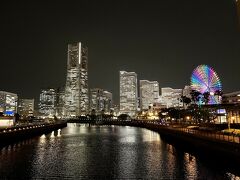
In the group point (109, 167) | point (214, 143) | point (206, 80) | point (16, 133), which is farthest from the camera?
point (206, 80)

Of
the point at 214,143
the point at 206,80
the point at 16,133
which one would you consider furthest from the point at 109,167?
the point at 206,80

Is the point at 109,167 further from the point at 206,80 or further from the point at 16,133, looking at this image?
the point at 206,80

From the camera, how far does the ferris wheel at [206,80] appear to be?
98250 mm

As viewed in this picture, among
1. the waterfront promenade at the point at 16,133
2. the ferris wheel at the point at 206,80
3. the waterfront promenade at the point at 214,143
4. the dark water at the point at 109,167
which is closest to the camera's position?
the dark water at the point at 109,167

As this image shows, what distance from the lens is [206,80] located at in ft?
328

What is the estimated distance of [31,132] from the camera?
245ft

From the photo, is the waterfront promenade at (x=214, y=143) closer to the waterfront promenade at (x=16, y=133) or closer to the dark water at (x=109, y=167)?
the dark water at (x=109, y=167)

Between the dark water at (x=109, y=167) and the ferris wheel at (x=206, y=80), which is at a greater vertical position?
the ferris wheel at (x=206, y=80)

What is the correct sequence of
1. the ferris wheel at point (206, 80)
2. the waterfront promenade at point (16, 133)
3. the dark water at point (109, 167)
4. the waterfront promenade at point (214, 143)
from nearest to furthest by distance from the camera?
the dark water at point (109, 167)
the waterfront promenade at point (214, 143)
the waterfront promenade at point (16, 133)
the ferris wheel at point (206, 80)

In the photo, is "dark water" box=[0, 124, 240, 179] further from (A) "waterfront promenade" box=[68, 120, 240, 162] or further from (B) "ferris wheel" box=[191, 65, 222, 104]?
(B) "ferris wheel" box=[191, 65, 222, 104]

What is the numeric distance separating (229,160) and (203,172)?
447cm

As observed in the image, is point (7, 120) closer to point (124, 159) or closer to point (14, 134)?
point (14, 134)

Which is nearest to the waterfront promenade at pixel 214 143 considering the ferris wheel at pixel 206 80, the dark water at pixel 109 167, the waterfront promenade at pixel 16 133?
the dark water at pixel 109 167

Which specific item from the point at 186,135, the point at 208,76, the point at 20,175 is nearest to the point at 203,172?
the point at 20,175
